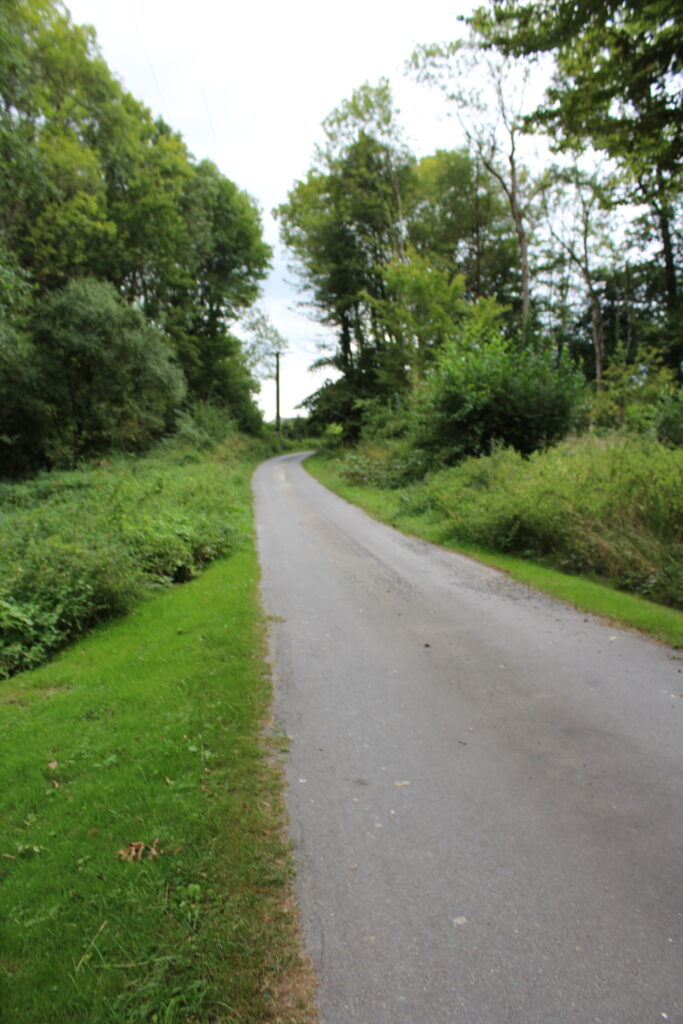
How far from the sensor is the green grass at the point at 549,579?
6840 mm

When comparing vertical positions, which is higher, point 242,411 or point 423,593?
point 242,411

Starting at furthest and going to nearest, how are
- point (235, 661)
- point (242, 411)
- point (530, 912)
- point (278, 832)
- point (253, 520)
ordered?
1. point (242, 411)
2. point (253, 520)
3. point (235, 661)
4. point (278, 832)
5. point (530, 912)

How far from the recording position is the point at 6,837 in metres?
3.22

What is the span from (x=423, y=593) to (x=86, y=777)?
574 centimetres

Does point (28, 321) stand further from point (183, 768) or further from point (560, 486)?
point (183, 768)

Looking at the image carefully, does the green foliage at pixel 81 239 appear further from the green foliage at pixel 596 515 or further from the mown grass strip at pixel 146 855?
the mown grass strip at pixel 146 855

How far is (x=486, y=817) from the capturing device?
3350mm

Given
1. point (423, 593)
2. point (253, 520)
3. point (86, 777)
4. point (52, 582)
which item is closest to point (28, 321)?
point (253, 520)

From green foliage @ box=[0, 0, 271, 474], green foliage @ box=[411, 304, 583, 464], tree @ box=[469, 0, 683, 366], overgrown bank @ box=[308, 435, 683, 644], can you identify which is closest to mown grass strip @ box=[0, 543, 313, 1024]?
overgrown bank @ box=[308, 435, 683, 644]

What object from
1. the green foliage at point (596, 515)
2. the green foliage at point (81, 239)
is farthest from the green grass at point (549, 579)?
the green foliage at point (81, 239)

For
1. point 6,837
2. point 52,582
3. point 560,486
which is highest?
point 560,486

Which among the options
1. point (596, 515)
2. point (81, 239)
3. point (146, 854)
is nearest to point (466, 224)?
point (81, 239)

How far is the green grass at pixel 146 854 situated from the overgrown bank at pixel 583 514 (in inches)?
207

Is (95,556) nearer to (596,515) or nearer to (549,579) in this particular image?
(549,579)
